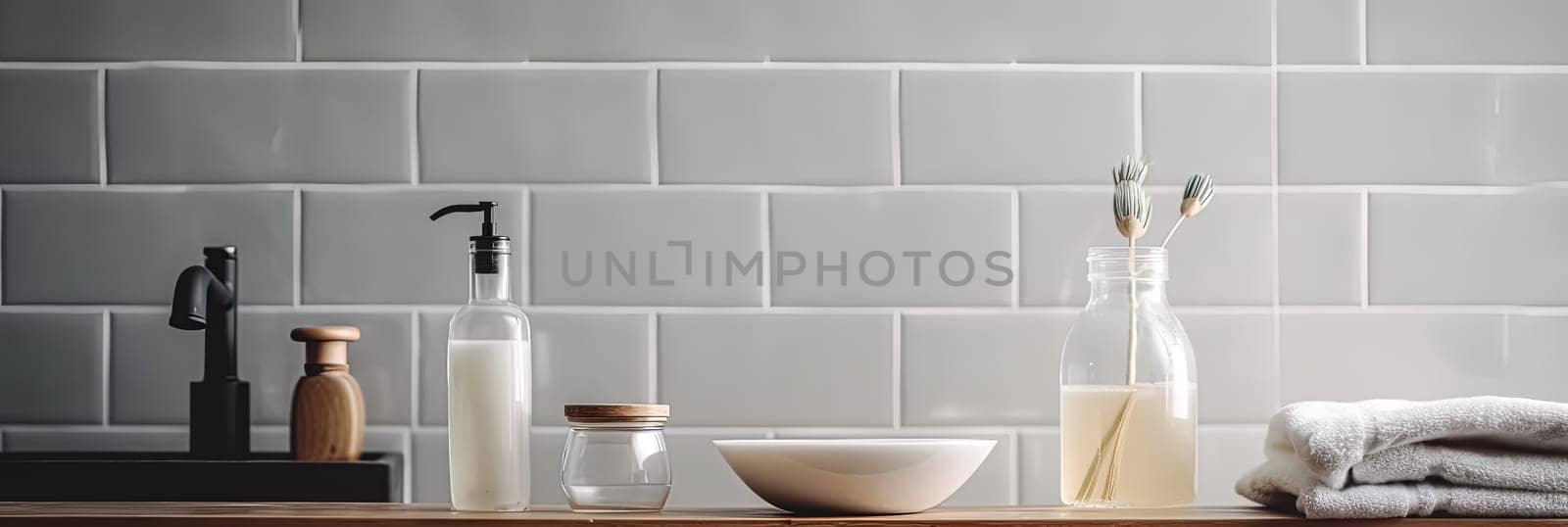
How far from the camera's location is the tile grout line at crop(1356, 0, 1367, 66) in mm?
1183

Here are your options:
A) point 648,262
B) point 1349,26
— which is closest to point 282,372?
point 648,262

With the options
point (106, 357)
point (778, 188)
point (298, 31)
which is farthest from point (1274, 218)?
point (106, 357)

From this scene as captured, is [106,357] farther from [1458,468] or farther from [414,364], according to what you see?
[1458,468]

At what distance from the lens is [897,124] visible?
46.0 inches

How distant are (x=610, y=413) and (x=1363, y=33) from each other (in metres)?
0.77

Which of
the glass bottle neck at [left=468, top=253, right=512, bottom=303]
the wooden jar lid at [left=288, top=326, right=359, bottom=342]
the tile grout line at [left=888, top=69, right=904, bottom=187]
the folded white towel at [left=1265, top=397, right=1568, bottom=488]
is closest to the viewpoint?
the folded white towel at [left=1265, top=397, right=1568, bottom=488]

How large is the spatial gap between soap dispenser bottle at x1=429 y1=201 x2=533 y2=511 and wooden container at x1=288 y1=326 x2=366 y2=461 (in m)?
0.16

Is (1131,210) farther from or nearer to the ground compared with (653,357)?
farther from the ground

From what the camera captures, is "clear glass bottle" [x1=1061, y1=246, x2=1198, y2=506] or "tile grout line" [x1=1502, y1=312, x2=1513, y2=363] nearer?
"clear glass bottle" [x1=1061, y1=246, x2=1198, y2=506]

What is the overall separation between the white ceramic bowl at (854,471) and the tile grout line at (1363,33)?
22.1 inches

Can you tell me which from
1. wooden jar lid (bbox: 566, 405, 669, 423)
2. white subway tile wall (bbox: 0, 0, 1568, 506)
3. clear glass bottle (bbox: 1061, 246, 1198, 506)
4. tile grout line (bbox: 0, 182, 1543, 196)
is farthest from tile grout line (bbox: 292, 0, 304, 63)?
clear glass bottle (bbox: 1061, 246, 1198, 506)

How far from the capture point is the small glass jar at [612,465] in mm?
925

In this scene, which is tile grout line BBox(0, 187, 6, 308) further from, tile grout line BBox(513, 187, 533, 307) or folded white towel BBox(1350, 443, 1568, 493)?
folded white towel BBox(1350, 443, 1568, 493)

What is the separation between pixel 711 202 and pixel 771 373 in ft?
0.52
